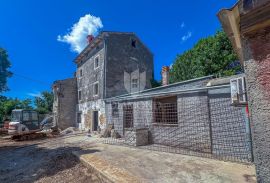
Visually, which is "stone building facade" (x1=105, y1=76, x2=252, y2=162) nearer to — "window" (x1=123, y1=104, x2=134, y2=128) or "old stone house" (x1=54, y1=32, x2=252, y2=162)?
"old stone house" (x1=54, y1=32, x2=252, y2=162)

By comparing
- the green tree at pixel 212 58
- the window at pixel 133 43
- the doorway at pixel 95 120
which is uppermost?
the window at pixel 133 43

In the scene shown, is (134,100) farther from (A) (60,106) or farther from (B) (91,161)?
(A) (60,106)

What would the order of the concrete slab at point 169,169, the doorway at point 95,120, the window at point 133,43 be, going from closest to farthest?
the concrete slab at point 169,169 → the doorway at point 95,120 → the window at point 133,43

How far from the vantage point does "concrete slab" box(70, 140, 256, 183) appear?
371 centimetres

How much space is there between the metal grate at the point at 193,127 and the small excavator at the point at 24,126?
872 centimetres

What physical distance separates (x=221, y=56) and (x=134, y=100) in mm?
10579

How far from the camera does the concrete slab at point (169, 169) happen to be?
3711 mm

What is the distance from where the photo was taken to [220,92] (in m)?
5.86

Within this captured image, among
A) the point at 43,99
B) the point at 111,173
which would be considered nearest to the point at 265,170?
the point at 111,173

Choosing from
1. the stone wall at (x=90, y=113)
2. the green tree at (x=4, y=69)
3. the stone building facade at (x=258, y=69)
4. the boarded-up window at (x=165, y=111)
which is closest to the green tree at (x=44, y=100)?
the green tree at (x=4, y=69)

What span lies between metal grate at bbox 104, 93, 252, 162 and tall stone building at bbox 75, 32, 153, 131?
4.56 m

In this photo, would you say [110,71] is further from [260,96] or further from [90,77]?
[260,96]

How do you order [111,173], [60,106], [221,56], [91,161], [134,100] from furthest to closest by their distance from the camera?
[60,106], [221,56], [134,100], [91,161], [111,173]

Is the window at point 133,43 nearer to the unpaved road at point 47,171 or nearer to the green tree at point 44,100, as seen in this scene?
the unpaved road at point 47,171
